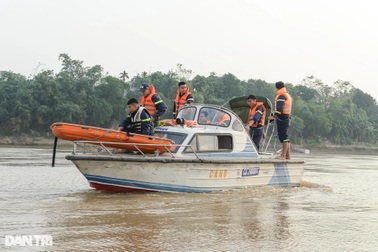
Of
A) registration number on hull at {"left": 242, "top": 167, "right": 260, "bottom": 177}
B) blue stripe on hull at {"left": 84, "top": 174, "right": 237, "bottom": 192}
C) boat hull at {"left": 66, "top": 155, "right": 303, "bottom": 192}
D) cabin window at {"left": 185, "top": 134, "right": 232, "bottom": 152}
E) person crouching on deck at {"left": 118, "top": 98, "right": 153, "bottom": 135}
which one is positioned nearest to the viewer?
boat hull at {"left": 66, "top": 155, "right": 303, "bottom": 192}

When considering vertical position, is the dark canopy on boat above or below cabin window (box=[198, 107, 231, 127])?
above

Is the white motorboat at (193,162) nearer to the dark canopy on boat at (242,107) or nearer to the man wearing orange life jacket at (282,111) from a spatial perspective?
the man wearing orange life jacket at (282,111)

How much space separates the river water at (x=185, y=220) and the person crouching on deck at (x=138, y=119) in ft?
4.76

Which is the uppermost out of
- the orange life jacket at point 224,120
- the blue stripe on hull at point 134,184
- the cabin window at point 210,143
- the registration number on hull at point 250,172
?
the orange life jacket at point 224,120

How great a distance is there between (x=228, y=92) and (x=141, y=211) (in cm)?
8107

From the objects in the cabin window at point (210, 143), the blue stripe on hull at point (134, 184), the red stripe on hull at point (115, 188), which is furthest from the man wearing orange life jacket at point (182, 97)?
the red stripe on hull at point (115, 188)

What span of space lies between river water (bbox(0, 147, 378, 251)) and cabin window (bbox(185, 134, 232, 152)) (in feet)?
3.31

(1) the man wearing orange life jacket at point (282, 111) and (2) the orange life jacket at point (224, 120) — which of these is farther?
(1) the man wearing orange life jacket at point (282, 111)

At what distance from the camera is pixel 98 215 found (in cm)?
876

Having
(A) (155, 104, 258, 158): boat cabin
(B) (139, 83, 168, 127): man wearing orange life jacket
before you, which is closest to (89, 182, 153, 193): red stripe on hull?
(A) (155, 104, 258, 158): boat cabin

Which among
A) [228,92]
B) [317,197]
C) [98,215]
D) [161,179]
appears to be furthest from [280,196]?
[228,92]

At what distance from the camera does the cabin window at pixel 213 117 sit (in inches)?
524

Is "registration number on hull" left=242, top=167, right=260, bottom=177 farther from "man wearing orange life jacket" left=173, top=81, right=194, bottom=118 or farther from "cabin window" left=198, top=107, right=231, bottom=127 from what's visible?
"man wearing orange life jacket" left=173, top=81, right=194, bottom=118

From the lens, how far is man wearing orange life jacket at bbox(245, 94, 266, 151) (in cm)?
1429
